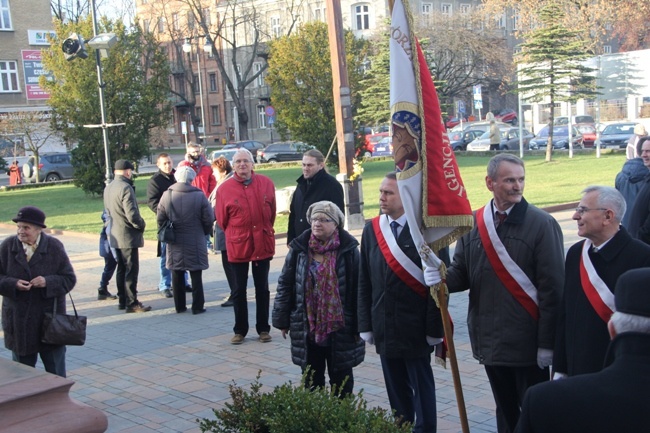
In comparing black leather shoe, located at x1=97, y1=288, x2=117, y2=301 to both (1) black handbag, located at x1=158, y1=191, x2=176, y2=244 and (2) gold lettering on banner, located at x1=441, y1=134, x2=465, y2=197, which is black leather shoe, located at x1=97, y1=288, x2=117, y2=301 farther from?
(2) gold lettering on banner, located at x1=441, y1=134, x2=465, y2=197

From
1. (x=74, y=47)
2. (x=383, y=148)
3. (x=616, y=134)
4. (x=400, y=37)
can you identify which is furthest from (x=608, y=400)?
(x=383, y=148)

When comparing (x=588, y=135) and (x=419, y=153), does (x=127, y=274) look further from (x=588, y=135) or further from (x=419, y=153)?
(x=588, y=135)

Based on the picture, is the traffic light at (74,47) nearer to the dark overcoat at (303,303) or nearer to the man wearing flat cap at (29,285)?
the man wearing flat cap at (29,285)

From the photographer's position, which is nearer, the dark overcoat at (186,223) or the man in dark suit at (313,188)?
the man in dark suit at (313,188)

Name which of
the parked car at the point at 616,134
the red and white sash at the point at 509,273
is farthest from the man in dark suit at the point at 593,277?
the parked car at the point at 616,134

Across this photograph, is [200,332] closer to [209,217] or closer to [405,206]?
[209,217]

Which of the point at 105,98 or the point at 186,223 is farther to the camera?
the point at 105,98

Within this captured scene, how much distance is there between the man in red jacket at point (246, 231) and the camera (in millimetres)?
8562

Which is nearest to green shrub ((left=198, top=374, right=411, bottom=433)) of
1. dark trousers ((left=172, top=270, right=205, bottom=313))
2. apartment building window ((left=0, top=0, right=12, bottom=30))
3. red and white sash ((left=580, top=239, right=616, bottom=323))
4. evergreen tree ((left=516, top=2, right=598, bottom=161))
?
red and white sash ((left=580, top=239, right=616, bottom=323))

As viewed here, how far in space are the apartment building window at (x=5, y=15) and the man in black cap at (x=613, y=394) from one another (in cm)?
5907

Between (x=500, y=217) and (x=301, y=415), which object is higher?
(x=500, y=217)

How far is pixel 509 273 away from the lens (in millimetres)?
4676

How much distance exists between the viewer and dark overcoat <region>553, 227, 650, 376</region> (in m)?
3.99

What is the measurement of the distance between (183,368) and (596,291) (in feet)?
15.9
